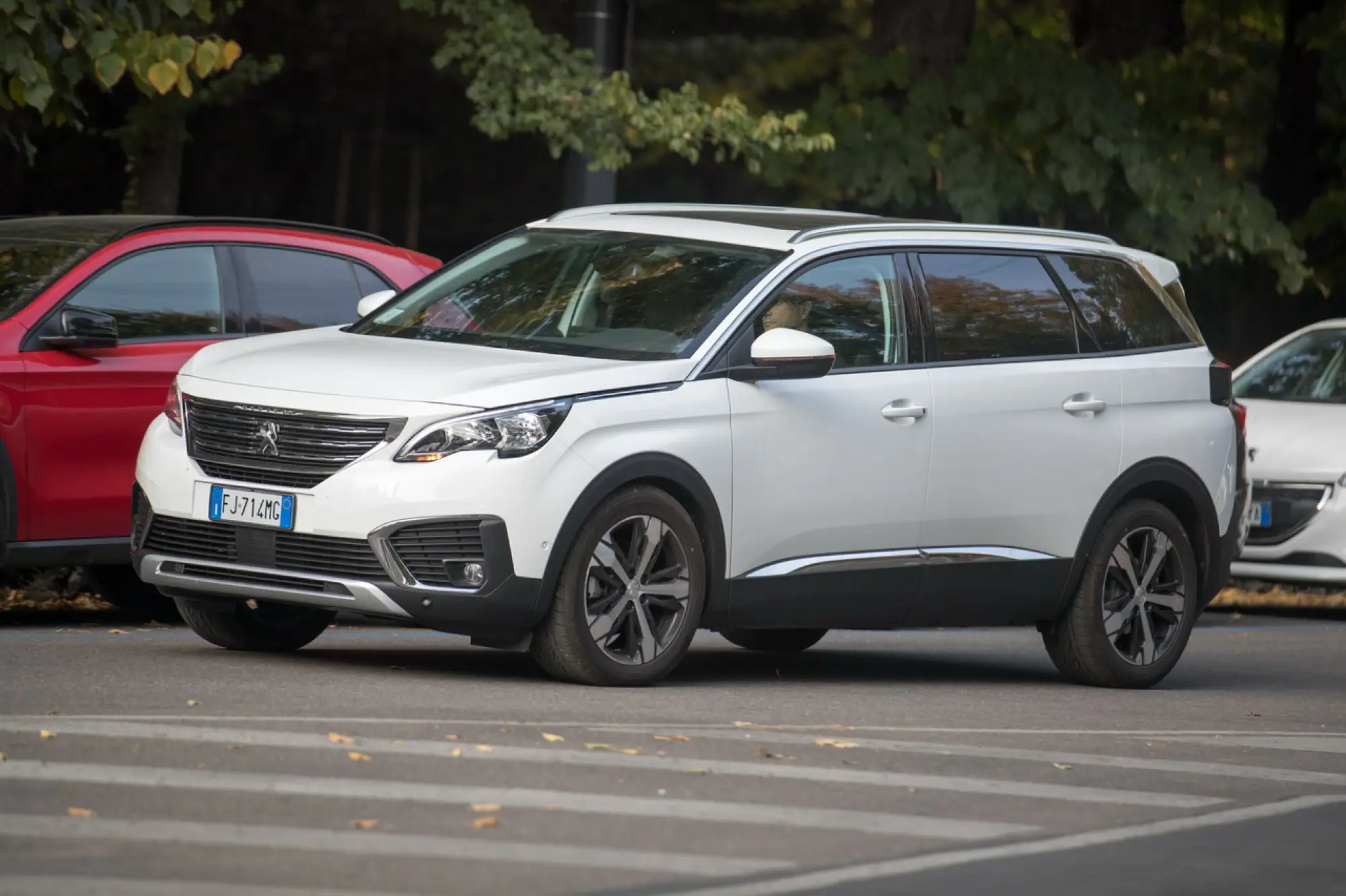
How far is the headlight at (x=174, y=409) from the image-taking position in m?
9.80

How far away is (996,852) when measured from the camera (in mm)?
7047

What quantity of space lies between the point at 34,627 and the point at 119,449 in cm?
102

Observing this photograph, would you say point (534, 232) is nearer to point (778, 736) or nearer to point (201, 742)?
point (778, 736)

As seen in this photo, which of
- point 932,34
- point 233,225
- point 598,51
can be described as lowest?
point 233,225

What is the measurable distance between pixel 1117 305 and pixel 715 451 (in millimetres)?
2756

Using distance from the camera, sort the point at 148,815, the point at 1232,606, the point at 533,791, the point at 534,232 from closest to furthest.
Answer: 1. the point at 148,815
2. the point at 533,791
3. the point at 534,232
4. the point at 1232,606

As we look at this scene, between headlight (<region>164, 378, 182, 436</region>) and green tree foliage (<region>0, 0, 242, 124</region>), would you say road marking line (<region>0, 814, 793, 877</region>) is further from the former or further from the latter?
green tree foliage (<region>0, 0, 242, 124</region>)

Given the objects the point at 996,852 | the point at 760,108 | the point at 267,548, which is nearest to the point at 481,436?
the point at 267,548

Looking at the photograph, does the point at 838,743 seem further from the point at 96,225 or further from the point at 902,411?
the point at 96,225

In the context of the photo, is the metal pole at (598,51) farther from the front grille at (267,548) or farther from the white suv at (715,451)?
the front grille at (267,548)

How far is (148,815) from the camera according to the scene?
22.1ft

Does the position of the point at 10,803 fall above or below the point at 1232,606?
above

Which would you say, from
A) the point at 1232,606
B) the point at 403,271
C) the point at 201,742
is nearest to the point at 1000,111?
the point at 1232,606

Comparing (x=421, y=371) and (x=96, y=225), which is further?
(x=96, y=225)
